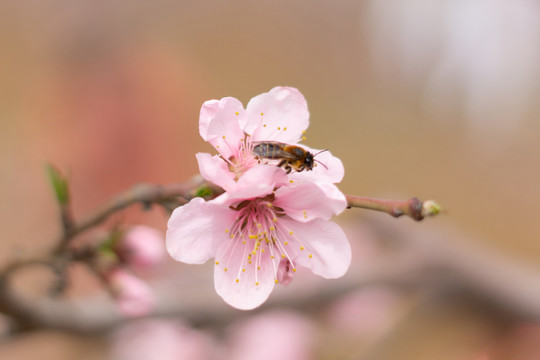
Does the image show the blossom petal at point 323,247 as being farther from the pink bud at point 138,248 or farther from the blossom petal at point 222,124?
the pink bud at point 138,248

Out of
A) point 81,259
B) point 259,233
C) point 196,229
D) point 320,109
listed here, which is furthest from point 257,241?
point 320,109

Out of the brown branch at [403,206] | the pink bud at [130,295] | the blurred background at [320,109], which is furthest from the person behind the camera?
the blurred background at [320,109]

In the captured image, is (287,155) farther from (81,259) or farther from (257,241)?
(81,259)

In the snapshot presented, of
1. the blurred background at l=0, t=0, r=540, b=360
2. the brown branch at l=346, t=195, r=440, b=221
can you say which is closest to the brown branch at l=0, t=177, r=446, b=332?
the brown branch at l=346, t=195, r=440, b=221

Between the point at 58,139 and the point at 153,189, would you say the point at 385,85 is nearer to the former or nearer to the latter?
the point at 58,139

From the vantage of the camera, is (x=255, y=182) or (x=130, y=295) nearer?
(x=255, y=182)

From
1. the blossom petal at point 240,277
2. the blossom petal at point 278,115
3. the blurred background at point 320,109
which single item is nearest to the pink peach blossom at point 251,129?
the blossom petal at point 278,115

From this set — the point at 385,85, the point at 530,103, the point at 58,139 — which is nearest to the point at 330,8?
the point at 385,85
